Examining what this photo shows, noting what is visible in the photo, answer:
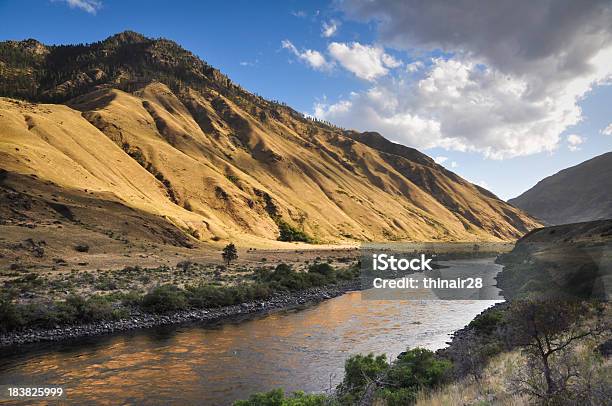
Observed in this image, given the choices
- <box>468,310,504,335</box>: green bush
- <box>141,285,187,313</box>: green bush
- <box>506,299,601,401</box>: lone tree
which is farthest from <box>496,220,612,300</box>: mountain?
<box>141,285,187,313</box>: green bush

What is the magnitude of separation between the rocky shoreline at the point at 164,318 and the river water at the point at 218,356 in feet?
4.31

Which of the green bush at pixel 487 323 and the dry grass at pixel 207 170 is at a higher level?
the dry grass at pixel 207 170

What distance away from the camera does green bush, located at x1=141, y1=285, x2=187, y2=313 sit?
3319 centimetres

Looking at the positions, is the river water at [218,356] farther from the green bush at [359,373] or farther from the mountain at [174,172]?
the mountain at [174,172]

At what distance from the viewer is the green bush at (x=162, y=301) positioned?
109ft

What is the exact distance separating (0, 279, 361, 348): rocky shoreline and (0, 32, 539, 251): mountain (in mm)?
36711

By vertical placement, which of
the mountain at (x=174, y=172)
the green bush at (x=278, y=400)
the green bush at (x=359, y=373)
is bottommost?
the green bush at (x=359, y=373)

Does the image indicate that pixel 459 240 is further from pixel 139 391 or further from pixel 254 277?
pixel 139 391

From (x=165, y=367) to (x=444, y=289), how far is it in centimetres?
4117

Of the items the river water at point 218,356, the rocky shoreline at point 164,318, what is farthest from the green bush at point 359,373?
the rocky shoreline at point 164,318

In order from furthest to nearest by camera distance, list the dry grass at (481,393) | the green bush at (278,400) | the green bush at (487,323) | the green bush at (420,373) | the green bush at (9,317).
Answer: the green bush at (9,317)
the green bush at (487,323)
the green bush at (420,373)
the green bush at (278,400)
the dry grass at (481,393)

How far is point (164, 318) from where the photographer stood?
32.0m

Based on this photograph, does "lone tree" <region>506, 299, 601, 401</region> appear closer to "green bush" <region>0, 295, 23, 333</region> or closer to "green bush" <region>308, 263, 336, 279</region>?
"green bush" <region>0, 295, 23, 333</region>

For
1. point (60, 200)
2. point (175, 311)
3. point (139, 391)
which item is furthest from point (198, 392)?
point (60, 200)
